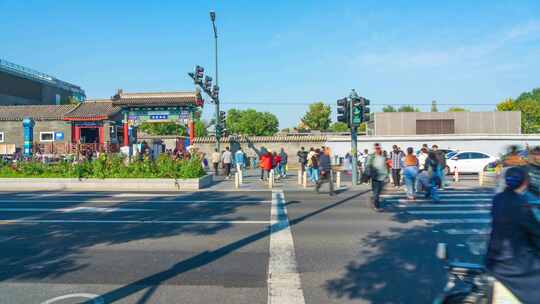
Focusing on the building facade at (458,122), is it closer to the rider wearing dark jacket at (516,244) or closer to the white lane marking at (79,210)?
the white lane marking at (79,210)

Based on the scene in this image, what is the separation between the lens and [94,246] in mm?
7383

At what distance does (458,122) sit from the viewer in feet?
139

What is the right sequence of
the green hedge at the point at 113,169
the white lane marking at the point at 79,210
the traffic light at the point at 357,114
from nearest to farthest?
the white lane marking at the point at 79,210 < the green hedge at the point at 113,169 < the traffic light at the point at 357,114

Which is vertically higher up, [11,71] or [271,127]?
[11,71]

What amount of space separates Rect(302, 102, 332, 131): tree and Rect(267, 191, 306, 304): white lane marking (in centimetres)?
5667

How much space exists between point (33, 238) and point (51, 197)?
7.27m

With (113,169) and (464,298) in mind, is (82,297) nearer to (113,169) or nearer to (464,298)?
(464,298)

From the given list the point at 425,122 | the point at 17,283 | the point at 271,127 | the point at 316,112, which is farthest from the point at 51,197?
the point at 271,127

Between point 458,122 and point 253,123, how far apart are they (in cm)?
3979

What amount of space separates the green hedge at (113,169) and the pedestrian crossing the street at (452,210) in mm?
8452

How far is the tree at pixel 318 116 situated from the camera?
→ 65.3 m

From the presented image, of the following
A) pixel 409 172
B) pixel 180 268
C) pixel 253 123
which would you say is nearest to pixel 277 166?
pixel 409 172

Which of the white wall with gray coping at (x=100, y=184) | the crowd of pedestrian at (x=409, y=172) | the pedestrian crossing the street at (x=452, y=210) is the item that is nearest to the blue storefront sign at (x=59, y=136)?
the white wall with gray coping at (x=100, y=184)

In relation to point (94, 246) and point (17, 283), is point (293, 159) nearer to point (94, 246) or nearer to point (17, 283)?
point (94, 246)
